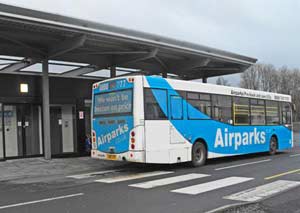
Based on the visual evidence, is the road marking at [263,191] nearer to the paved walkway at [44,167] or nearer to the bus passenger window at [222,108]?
the bus passenger window at [222,108]

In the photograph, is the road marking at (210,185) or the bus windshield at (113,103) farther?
the bus windshield at (113,103)

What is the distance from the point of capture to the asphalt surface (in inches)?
272

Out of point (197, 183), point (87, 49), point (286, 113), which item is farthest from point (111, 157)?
point (286, 113)

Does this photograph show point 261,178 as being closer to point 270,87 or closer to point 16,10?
point 16,10

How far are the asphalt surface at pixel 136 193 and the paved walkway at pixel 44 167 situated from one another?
0.78m

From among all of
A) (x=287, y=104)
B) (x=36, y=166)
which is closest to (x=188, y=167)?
(x=36, y=166)

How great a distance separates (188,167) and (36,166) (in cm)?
574

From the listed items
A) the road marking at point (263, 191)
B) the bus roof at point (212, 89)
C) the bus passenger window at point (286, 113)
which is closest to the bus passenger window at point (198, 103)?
the bus roof at point (212, 89)

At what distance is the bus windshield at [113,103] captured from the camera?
11.6m

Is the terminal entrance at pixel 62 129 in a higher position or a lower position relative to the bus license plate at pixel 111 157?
higher

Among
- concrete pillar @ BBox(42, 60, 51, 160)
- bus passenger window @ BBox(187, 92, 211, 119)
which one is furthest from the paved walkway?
bus passenger window @ BBox(187, 92, 211, 119)

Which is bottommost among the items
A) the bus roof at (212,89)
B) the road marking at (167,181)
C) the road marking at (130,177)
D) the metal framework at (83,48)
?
the road marking at (130,177)

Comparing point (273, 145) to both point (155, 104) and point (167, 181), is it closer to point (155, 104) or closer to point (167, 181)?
point (155, 104)

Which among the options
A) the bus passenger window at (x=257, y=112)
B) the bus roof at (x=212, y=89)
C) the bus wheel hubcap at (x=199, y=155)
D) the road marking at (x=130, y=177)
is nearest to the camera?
the road marking at (x=130, y=177)
